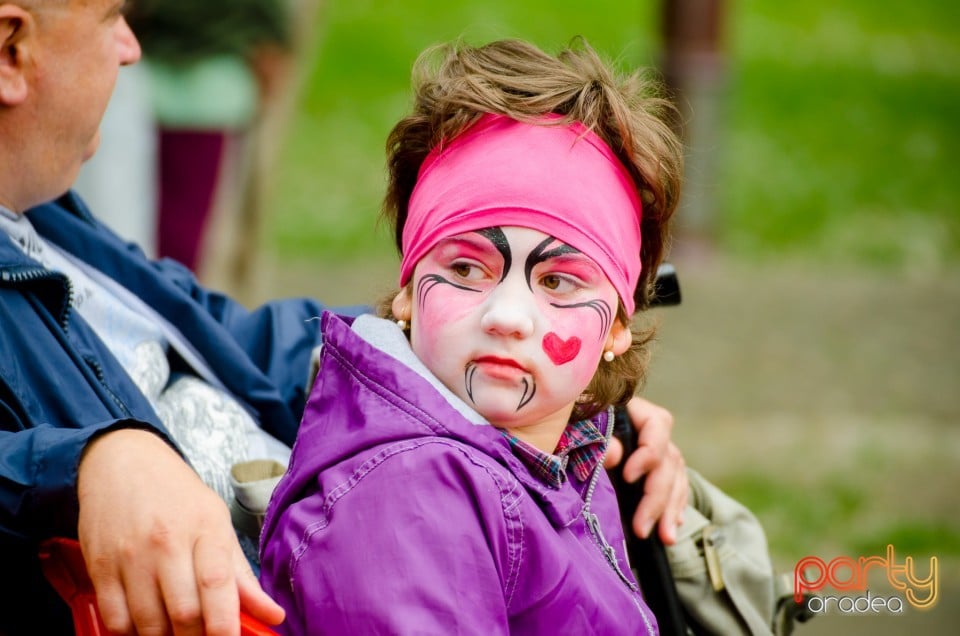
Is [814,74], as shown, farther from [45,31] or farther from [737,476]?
[45,31]

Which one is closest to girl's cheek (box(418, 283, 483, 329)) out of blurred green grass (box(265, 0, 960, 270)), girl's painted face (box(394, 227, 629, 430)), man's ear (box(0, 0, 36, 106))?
girl's painted face (box(394, 227, 629, 430))

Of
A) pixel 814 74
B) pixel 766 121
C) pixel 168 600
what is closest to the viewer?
pixel 168 600

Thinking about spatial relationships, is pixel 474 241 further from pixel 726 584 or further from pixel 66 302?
pixel 726 584

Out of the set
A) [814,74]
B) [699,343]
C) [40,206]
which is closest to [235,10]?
[699,343]

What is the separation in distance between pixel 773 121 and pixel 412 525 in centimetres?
1434

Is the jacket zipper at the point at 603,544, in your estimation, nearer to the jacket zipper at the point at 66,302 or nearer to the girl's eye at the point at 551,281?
the girl's eye at the point at 551,281

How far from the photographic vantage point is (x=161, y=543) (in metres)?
1.58

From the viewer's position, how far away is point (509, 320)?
6.33 ft

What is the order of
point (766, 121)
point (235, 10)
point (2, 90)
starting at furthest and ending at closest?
point (766, 121) < point (235, 10) < point (2, 90)

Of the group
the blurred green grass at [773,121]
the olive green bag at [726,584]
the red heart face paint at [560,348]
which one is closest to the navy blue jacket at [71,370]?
the red heart face paint at [560,348]

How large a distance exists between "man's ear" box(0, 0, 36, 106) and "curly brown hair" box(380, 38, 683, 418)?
2.02ft

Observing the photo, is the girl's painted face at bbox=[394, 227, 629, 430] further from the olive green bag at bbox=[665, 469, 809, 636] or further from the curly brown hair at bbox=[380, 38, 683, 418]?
the olive green bag at bbox=[665, 469, 809, 636]

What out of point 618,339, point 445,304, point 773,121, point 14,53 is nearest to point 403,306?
point 445,304

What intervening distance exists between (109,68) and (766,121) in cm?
1389
